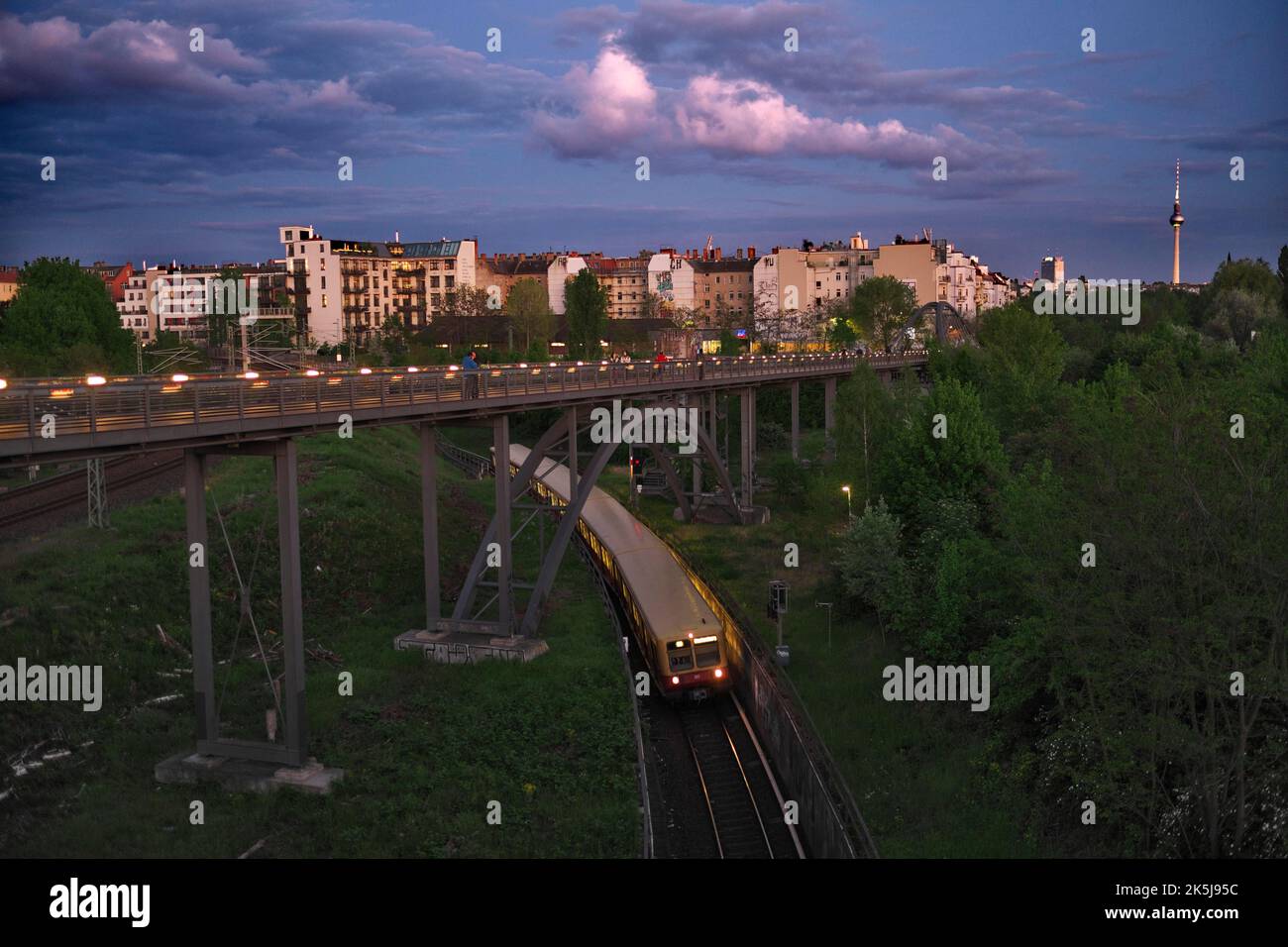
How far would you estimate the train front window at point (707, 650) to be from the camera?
97.2 ft

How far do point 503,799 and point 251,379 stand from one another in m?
9.76

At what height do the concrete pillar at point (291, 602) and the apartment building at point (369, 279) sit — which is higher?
the apartment building at point (369, 279)

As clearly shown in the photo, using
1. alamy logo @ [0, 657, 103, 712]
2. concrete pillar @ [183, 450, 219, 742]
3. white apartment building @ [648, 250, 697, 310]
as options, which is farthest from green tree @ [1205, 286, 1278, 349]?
alamy logo @ [0, 657, 103, 712]

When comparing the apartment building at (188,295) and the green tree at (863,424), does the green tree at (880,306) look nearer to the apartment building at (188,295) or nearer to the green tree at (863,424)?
the apartment building at (188,295)

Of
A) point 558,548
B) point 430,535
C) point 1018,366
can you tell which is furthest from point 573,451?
point 1018,366

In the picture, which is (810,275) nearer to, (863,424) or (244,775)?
(863,424)

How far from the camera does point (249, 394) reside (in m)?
20.7

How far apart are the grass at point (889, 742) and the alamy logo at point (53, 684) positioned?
16883 mm

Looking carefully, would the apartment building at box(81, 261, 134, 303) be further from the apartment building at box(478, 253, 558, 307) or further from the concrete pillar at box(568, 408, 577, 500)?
the concrete pillar at box(568, 408, 577, 500)

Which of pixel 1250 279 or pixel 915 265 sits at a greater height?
pixel 915 265

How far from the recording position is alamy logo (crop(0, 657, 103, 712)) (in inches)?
928
